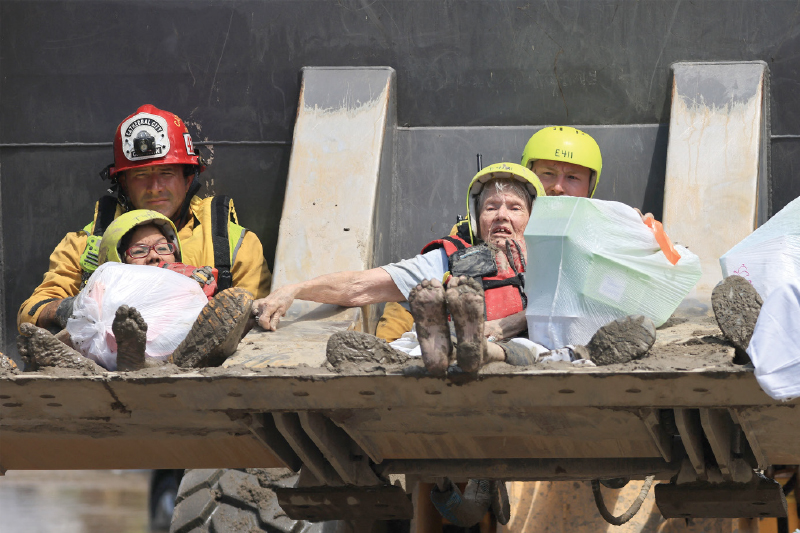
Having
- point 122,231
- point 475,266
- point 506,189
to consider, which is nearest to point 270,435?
point 475,266

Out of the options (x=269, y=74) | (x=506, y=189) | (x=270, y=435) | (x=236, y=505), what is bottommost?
(x=236, y=505)

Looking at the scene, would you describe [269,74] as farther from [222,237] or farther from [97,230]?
[97,230]

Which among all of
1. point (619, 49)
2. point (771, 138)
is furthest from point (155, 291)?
point (771, 138)

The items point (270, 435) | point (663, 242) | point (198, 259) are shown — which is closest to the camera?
point (270, 435)

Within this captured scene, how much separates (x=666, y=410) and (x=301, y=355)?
1280 mm

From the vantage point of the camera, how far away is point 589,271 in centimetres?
373

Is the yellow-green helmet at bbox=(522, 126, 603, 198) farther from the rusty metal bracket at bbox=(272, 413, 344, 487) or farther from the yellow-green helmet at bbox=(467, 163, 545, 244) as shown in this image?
the rusty metal bracket at bbox=(272, 413, 344, 487)

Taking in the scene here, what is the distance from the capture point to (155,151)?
535 cm

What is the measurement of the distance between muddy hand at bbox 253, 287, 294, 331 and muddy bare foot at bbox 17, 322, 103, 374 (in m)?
1.03

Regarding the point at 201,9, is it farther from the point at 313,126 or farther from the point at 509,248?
the point at 509,248

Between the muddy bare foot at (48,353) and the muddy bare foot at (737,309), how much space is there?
1867 mm

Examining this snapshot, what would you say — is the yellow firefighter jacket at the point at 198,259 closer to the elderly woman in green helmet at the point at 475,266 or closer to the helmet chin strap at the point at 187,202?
the helmet chin strap at the point at 187,202

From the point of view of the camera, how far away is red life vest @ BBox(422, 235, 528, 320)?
434cm

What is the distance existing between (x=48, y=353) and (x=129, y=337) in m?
0.27
